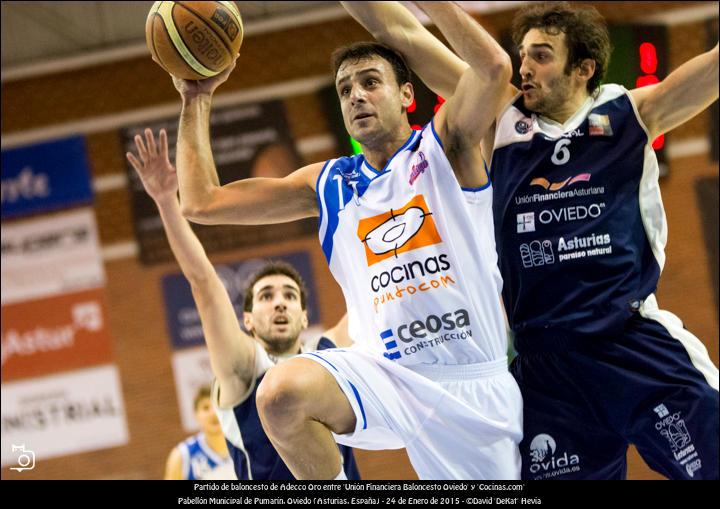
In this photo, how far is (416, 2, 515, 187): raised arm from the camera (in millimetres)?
3004

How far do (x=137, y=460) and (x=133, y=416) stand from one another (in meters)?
0.47

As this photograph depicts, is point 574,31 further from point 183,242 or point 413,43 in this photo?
point 183,242

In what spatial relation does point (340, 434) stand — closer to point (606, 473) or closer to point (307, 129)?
point (606, 473)

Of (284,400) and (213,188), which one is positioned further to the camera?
(213,188)

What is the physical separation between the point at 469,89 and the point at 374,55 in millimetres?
438

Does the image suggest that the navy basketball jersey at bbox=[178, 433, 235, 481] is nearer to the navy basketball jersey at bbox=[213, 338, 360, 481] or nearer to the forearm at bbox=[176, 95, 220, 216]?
the navy basketball jersey at bbox=[213, 338, 360, 481]

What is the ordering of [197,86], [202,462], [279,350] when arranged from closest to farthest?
[197,86] → [279,350] → [202,462]

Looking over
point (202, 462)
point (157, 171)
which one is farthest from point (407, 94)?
point (202, 462)

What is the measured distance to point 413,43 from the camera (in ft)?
11.1

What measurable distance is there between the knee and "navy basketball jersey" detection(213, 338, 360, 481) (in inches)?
53.9

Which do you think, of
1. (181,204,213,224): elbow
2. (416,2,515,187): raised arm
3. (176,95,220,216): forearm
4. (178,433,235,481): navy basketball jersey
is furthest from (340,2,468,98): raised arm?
(178,433,235,481): navy basketball jersey

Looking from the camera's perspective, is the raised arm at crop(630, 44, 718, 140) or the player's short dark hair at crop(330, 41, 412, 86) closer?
the raised arm at crop(630, 44, 718, 140)

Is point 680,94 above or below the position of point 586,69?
below

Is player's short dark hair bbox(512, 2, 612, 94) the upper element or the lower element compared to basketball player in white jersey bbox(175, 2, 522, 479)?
upper
